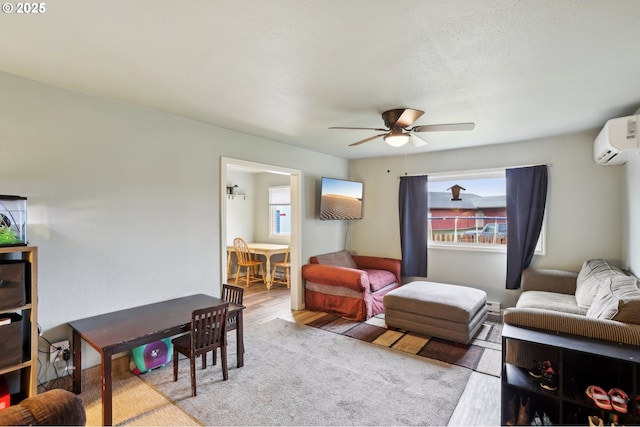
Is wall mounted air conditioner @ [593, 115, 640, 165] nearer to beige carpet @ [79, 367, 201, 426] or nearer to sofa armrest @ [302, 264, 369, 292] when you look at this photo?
sofa armrest @ [302, 264, 369, 292]

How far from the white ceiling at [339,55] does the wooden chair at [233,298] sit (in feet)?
5.74

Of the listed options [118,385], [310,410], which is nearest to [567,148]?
[310,410]

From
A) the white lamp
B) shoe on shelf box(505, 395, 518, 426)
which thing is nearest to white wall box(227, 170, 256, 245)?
the white lamp

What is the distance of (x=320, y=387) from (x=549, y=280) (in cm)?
316

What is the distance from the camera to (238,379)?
2.66 metres

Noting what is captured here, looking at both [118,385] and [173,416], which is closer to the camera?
[173,416]

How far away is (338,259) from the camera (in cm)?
513

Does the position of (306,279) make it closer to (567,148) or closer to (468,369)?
(468,369)

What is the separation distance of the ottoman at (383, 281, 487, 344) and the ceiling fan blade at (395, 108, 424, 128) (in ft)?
6.48

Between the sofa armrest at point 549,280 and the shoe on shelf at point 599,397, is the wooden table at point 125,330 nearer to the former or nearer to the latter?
the shoe on shelf at point 599,397

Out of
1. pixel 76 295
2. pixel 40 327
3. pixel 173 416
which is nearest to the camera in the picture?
pixel 173 416

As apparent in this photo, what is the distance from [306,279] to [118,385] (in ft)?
8.40

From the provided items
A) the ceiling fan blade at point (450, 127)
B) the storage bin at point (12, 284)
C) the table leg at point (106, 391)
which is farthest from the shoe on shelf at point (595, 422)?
the storage bin at point (12, 284)

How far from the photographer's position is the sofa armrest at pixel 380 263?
200 inches
